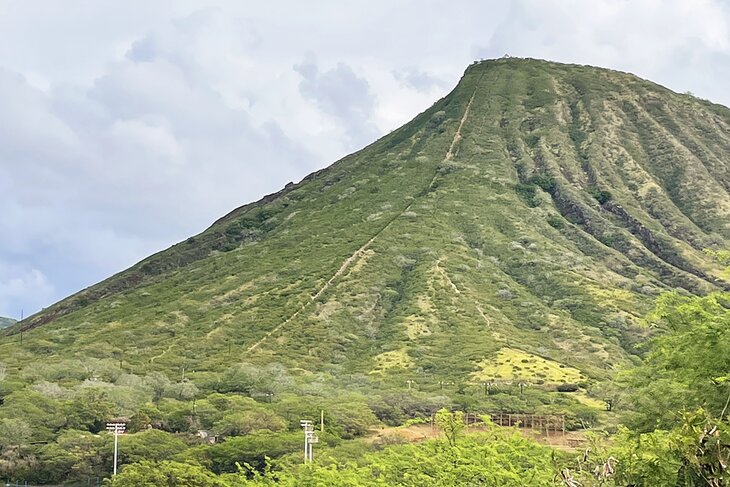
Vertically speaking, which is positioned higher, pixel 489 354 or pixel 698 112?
pixel 698 112

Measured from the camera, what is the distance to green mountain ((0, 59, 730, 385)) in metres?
110

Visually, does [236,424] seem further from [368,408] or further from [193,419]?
[368,408]

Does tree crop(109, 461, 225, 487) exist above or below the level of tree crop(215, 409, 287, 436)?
below

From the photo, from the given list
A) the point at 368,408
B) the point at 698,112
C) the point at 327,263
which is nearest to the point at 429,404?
the point at 368,408

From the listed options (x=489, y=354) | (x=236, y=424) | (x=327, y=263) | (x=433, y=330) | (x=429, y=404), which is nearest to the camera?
(x=236, y=424)

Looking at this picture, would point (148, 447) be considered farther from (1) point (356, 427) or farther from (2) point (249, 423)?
(1) point (356, 427)

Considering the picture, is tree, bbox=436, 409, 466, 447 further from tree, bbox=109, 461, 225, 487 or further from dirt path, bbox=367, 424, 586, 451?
dirt path, bbox=367, 424, 586, 451

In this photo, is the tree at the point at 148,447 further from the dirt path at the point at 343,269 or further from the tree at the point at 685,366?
the tree at the point at 685,366

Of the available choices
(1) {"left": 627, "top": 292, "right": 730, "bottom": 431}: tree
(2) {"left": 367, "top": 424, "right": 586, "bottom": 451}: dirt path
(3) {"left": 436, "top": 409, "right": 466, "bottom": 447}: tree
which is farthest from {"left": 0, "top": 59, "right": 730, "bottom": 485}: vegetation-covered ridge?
(2) {"left": 367, "top": 424, "right": 586, "bottom": 451}: dirt path

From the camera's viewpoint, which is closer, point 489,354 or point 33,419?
point 33,419

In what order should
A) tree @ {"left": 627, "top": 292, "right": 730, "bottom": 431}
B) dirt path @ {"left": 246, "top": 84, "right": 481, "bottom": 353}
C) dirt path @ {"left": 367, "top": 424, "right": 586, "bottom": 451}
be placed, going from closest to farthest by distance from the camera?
tree @ {"left": 627, "top": 292, "right": 730, "bottom": 431}, dirt path @ {"left": 367, "top": 424, "right": 586, "bottom": 451}, dirt path @ {"left": 246, "top": 84, "right": 481, "bottom": 353}

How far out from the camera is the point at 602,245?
143 m

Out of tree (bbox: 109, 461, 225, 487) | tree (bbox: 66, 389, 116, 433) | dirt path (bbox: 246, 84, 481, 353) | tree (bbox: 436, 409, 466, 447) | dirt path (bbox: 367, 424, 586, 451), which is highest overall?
dirt path (bbox: 246, 84, 481, 353)

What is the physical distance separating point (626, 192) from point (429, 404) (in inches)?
3419
